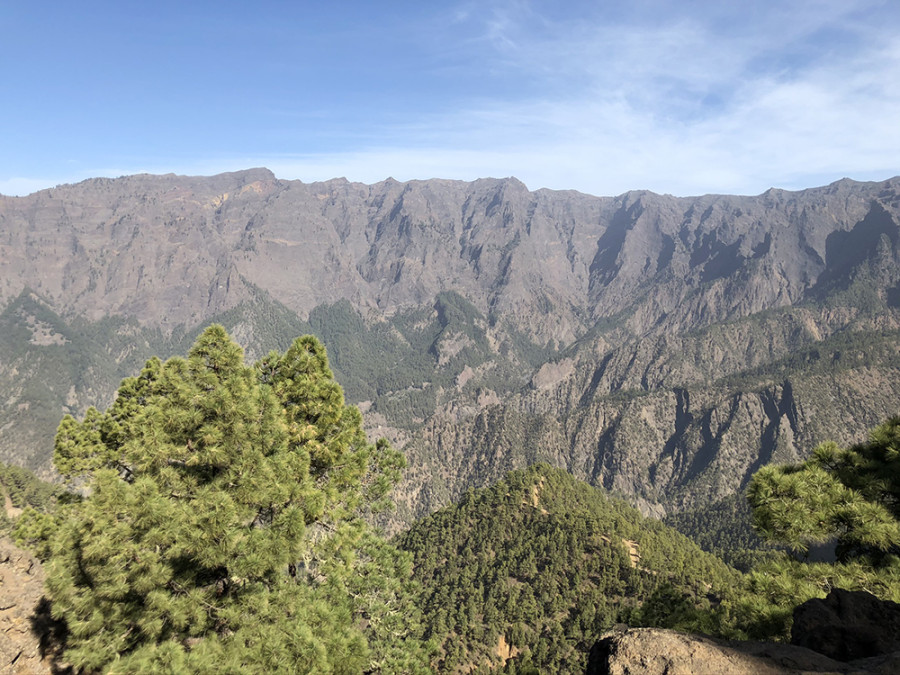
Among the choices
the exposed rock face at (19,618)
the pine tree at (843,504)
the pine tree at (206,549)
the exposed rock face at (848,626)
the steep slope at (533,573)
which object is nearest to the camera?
the exposed rock face at (848,626)

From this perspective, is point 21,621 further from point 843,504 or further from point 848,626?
point 843,504

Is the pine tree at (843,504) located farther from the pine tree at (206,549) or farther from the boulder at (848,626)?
the pine tree at (206,549)

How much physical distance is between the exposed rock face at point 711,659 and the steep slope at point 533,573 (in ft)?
206

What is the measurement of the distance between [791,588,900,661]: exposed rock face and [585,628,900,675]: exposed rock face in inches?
72.9

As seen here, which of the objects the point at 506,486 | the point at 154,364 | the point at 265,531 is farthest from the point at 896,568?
the point at 506,486

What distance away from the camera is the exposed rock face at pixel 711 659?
10.3 metres

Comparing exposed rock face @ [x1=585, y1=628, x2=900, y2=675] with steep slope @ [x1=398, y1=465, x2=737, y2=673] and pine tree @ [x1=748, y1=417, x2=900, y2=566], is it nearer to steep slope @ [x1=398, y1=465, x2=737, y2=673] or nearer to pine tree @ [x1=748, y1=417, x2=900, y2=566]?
pine tree @ [x1=748, y1=417, x2=900, y2=566]

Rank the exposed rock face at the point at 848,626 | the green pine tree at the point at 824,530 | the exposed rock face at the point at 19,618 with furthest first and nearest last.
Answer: the exposed rock face at the point at 19,618 → the green pine tree at the point at 824,530 → the exposed rock face at the point at 848,626

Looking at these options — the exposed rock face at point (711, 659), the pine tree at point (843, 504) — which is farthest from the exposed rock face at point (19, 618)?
the pine tree at point (843, 504)

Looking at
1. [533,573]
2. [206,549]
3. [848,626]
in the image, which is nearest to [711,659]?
[848,626]

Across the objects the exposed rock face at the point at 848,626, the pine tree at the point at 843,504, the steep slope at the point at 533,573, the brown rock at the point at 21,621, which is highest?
the pine tree at the point at 843,504

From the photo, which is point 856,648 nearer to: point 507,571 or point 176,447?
point 176,447

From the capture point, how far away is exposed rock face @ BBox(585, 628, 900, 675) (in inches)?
407

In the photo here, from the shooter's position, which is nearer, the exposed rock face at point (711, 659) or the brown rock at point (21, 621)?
the exposed rock face at point (711, 659)
